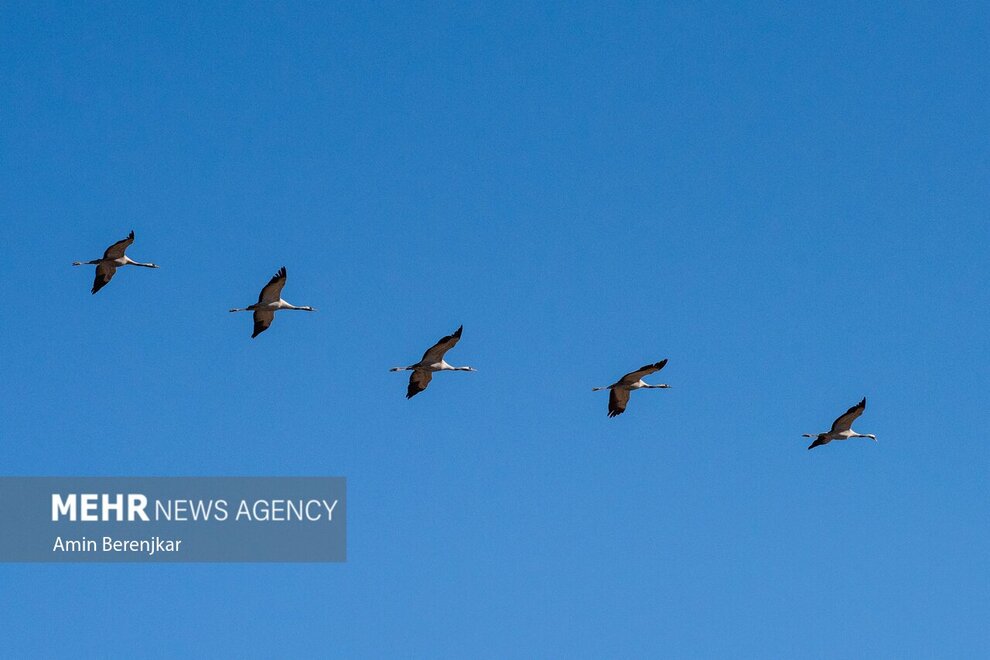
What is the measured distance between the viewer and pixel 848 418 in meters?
55.3

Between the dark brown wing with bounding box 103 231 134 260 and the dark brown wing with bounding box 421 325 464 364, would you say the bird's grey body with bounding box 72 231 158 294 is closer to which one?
the dark brown wing with bounding box 103 231 134 260

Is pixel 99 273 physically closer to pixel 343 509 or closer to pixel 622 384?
pixel 343 509

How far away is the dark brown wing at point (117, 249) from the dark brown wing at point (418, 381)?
389 inches

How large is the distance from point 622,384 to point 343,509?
9.71 m

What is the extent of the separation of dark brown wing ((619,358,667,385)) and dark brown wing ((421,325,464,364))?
5.73 meters

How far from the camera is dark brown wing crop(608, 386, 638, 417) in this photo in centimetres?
5328

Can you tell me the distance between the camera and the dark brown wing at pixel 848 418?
54.5m

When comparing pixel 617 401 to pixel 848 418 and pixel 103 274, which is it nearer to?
pixel 848 418

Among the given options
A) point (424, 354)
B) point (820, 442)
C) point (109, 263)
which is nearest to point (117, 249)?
point (109, 263)

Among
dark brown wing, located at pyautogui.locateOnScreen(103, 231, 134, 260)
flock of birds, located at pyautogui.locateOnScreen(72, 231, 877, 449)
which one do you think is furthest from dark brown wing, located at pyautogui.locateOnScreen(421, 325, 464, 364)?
dark brown wing, located at pyautogui.locateOnScreen(103, 231, 134, 260)

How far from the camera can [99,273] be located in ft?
177

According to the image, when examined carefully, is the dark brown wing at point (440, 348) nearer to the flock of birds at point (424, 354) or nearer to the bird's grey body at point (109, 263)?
the flock of birds at point (424, 354)

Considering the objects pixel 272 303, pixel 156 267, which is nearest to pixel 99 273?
pixel 156 267

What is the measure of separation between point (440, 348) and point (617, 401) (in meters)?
6.32
